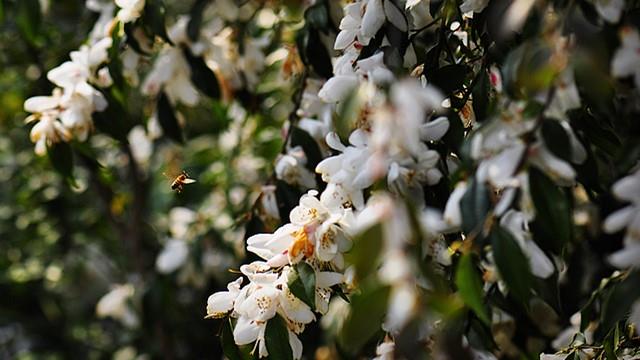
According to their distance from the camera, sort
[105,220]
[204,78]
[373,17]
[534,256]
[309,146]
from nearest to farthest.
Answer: [534,256]
[373,17]
[309,146]
[204,78]
[105,220]

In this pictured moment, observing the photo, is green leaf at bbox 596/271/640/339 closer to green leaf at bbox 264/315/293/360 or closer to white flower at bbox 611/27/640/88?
white flower at bbox 611/27/640/88

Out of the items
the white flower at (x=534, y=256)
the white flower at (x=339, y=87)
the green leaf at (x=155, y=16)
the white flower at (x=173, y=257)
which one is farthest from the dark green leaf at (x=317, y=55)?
the white flower at (x=173, y=257)

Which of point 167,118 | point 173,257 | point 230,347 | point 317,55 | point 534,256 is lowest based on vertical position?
point 173,257

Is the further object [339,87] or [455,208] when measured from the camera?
[339,87]

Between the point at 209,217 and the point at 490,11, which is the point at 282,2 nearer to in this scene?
the point at 209,217

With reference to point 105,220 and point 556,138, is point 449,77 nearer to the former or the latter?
point 556,138

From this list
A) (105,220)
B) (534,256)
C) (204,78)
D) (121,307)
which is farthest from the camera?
(105,220)

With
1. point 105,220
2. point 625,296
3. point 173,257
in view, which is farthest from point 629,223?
point 105,220

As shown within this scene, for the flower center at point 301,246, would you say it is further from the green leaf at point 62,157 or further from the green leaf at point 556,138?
the green leaf at point 62,157
